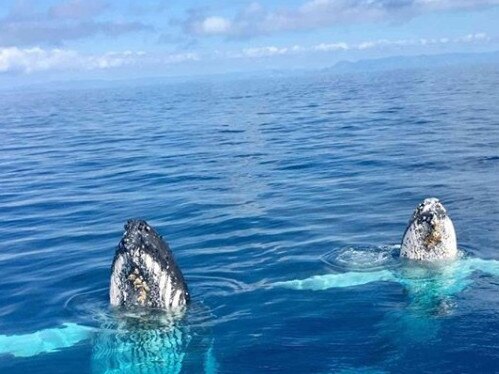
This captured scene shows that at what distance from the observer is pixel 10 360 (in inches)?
664

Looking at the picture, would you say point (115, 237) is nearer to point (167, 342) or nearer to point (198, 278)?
point (198, 278)

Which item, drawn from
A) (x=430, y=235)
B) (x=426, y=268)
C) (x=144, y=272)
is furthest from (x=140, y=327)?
(x=430, y=235)

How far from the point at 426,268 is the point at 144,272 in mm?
8453

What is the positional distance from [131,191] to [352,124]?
2936cm

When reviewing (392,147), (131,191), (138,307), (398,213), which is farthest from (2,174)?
(138,307)

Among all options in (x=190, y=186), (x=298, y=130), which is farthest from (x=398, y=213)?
(x=298, y=130)

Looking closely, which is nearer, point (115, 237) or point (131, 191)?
point (115, 237)

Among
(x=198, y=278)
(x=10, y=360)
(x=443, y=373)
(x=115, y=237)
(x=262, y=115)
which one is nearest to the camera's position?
(x=443, y=373)

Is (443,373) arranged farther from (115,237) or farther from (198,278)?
(115,237)

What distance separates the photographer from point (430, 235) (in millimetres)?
21781

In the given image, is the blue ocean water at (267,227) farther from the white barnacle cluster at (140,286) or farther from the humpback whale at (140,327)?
the white barnacle cluster at (140,286)

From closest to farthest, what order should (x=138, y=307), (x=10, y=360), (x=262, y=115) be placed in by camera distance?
1. (x=10, y=360)
2. (x=138, y=307)
3. (x=262, y=115)

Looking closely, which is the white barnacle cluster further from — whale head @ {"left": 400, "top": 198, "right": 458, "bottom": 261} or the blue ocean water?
whale head @ {"left": 400, "top": 198, "right": 458, "bottom": 261}

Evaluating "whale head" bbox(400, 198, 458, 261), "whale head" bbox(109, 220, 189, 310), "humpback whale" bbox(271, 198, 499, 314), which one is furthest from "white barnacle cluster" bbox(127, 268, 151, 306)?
"whale head" bbox(400, 198, 458, 261)
